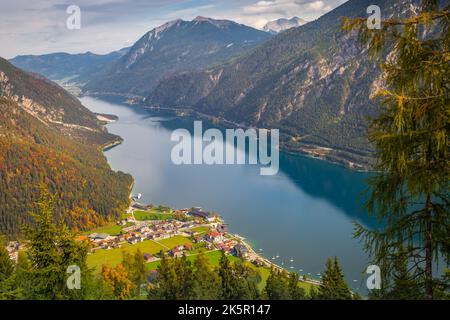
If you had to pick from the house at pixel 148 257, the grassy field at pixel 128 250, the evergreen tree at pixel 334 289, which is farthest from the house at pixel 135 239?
the evergreen tree at pixel 334 289

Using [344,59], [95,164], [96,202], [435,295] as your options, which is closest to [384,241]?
[435,295]

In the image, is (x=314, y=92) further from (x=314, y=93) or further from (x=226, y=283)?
(x=226, y=283)

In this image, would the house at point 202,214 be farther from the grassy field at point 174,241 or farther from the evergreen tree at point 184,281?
the evergreen tree at point 184,281

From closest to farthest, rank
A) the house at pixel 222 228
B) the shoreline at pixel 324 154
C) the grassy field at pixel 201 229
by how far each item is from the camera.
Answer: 1. the house at pixel 222 228
2. the grassy field at pixel 201 229
3. the shoreline at pixel 324 154

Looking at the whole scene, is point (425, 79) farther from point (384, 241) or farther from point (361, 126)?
point (361, 126)

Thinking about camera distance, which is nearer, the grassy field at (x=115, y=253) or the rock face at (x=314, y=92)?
the grassy field at (x=115, y=253)

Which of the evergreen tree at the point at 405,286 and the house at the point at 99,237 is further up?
the evergreen tree at the point at 405,286
